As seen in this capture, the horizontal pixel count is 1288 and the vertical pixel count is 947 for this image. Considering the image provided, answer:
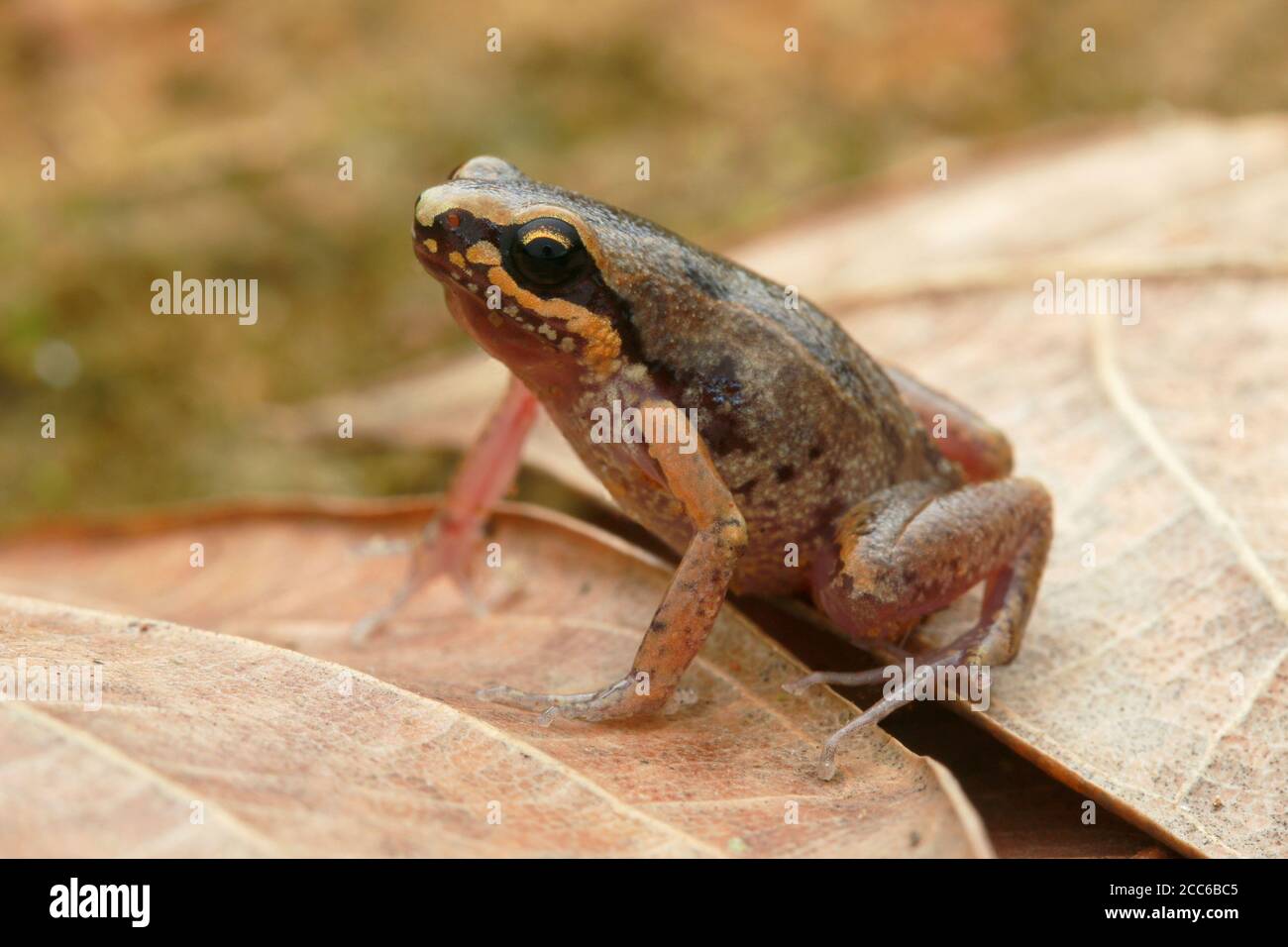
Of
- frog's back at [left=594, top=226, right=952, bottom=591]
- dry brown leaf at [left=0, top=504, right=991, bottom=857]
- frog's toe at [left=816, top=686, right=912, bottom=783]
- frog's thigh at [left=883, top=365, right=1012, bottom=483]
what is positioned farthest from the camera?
frog's thigh at [left=883, top=365, right=1012, bottom=483]

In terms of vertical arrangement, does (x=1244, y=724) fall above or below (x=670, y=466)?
below

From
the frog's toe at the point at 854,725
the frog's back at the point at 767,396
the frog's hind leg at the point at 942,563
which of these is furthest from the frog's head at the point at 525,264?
the frog's toe at the point at 854,725

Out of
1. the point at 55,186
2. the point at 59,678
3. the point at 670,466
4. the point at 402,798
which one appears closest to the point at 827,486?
the point at 670,466

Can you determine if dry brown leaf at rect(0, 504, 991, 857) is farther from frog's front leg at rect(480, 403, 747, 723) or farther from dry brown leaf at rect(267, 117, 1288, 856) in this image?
dry brown leaf at rect(267, 117, 1288, 856)

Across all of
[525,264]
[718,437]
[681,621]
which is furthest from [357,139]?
[681,621]

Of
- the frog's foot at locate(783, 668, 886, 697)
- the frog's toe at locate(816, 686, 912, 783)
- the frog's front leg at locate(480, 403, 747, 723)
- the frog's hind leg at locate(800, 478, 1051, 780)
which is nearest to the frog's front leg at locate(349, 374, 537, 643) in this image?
the frog's front leg at locate(480, 403, 747, 723)
